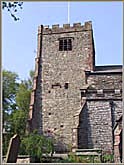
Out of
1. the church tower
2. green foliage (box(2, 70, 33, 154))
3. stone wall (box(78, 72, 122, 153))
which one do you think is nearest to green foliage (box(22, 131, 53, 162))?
stone wall (box(78, 72, 122, 153))

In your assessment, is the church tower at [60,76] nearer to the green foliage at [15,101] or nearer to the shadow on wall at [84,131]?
the shadow on wall at [84,131]

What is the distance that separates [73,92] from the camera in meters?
22.2

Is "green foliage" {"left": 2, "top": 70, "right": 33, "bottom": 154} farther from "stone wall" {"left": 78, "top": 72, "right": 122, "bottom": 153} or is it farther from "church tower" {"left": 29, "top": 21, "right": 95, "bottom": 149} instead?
"stone wall" {"left": 78, "top": 72, "right": 122, "bottom": 153}

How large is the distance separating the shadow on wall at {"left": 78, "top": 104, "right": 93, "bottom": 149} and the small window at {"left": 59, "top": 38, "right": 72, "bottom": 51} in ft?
20.2

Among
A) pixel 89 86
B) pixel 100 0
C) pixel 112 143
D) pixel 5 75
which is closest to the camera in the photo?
pixel 100 0

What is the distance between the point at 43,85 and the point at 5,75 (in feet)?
29.1

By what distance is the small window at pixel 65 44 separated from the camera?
2372 cm

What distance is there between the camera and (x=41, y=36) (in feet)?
80.4

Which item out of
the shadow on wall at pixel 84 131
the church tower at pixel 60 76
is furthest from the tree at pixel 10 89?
the shadow on wall at pixel 84 131

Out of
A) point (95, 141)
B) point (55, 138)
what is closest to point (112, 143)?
point (95, 141)

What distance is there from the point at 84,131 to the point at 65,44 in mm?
7652

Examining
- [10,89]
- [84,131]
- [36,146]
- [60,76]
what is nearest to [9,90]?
[10,89]

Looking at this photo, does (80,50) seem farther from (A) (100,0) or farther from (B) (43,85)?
(A) (100,0)

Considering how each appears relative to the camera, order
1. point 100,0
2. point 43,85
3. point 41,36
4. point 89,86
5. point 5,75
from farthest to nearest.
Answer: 1. point 5,75
2. point 41,36
3. point 43,85
4. point 89,86
5. point 100,0
